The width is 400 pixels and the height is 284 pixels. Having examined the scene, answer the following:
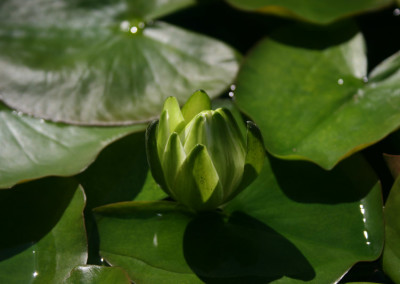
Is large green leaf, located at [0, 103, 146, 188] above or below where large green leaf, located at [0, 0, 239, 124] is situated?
below

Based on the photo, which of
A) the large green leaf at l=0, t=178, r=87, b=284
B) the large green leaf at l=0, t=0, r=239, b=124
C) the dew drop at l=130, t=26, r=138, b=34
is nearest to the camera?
the large green leaf at l=0, t=178, r=87, b=284

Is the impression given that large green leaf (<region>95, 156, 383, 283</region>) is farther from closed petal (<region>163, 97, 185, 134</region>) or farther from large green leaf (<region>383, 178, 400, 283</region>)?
closed petal (<region>163, 97, 185, 134</region>)

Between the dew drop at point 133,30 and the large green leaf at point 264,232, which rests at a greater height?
the dew drop at point 133,30

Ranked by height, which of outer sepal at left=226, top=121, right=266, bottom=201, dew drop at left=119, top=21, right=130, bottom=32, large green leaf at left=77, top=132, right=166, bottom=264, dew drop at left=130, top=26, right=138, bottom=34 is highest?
dew drop at left=119, top=21, right=130, bottom=32

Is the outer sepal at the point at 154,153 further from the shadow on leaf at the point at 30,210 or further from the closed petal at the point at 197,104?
the shadow on leaf at the point at 30,210

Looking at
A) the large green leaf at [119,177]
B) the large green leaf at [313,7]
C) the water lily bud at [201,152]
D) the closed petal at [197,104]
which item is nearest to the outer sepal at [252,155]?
the water lily bud at [201,152]

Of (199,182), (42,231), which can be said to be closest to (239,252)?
(199,182)

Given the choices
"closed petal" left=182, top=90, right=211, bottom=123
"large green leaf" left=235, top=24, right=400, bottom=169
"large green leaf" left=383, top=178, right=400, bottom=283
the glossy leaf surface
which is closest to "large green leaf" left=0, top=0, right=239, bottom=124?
"large green leaf" left=235, top=24, right=400, bottom=169
